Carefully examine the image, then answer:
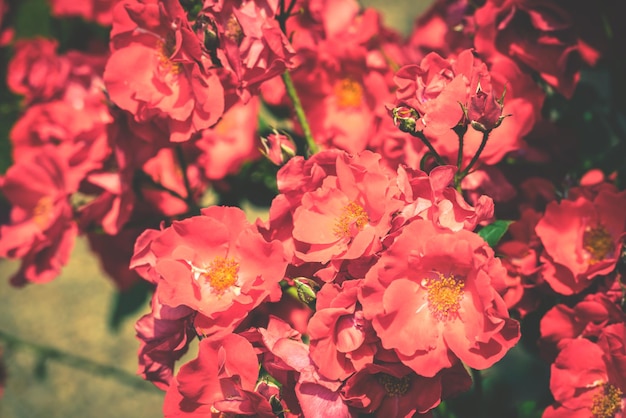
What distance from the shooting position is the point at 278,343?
66 centimetres

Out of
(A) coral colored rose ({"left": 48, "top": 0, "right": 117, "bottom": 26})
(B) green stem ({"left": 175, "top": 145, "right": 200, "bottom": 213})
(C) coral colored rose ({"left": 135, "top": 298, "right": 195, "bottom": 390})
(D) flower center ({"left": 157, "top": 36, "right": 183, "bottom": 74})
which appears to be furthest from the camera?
(A) coral colored rose ({"left": 48, "top": 0, "right": 117, "bottom": 26})

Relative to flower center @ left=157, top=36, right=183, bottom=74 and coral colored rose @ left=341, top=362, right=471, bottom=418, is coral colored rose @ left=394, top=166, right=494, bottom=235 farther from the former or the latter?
flower center @ left=157, top=36, right=183, bottom=74

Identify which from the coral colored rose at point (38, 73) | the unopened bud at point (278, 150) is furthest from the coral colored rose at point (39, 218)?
the unopened bud at point (278, 150)

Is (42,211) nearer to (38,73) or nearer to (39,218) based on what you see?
(39,218)

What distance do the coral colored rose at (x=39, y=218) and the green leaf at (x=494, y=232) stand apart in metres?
0.62

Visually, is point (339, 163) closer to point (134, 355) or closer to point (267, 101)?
point (267, 101)

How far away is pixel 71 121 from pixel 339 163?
0.56 metres

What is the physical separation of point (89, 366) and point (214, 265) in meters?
1.30

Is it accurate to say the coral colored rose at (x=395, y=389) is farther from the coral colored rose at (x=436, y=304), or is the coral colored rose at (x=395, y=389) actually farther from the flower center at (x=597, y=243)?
the flower center at (x=597, y=243)

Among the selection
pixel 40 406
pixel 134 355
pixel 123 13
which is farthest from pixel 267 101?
pixel 40 406

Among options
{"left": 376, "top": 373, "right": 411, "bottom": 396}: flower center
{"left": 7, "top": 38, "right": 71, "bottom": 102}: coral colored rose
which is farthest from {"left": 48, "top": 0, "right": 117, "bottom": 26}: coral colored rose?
{"left": 376, "top": 373, "right": 411, "bottom": 396}: flower center

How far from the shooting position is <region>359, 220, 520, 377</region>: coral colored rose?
0.62 metres

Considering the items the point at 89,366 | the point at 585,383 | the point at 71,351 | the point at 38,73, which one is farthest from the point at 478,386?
the point at 71,351

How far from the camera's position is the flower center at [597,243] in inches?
32.9
